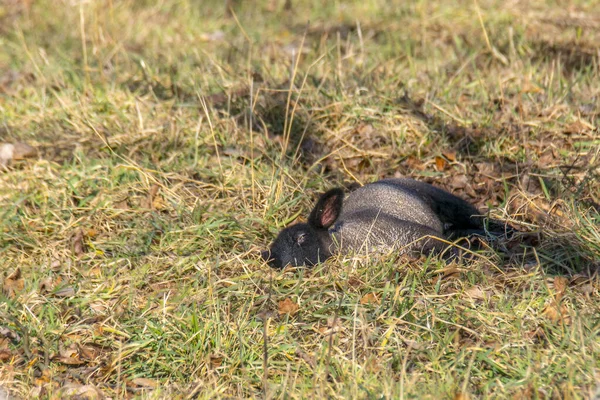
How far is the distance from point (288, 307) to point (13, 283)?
2.00 m

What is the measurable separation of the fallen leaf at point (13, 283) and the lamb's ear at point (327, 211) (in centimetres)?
207

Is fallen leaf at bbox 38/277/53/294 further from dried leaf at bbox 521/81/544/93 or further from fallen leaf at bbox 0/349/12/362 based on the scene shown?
dried leaf at bbox 521/81/544/93

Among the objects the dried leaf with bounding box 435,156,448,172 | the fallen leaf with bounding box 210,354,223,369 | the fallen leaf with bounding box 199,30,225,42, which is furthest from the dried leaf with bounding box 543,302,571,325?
the fallen leaf with bounding box 199,30,225,42

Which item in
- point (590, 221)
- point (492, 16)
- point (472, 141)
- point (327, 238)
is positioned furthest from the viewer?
point (492, 16)

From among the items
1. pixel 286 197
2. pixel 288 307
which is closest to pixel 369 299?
pixel 288 307

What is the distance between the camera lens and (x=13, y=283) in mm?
5141

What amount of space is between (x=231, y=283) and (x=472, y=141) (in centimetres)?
271

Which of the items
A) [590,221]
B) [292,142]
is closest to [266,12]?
[292,142]

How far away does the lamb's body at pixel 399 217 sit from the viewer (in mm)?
5234

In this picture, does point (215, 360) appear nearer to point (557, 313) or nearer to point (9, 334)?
point (9, 334)

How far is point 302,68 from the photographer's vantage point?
768 cm

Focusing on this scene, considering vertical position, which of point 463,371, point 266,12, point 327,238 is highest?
point 463,371

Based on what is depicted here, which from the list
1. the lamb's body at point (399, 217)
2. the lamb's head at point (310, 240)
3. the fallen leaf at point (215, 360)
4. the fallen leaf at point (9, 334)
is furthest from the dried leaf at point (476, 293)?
the fallen leaf at point (9, 334)

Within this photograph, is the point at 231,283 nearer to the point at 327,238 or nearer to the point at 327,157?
the point at 327,238
